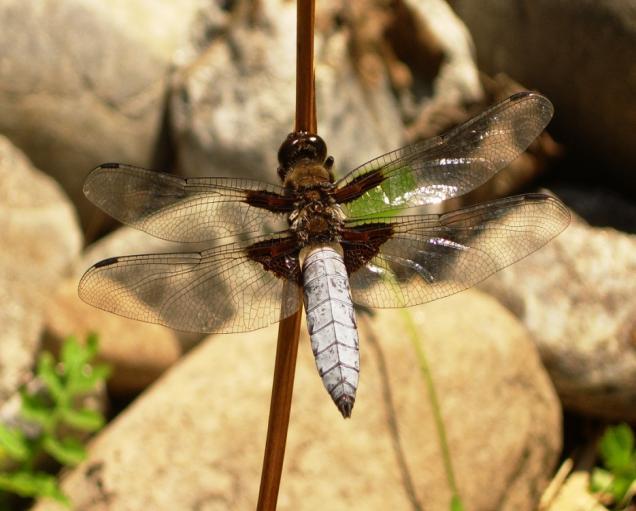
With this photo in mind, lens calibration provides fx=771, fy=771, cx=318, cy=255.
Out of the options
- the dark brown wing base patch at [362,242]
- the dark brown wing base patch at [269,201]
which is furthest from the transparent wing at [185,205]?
the dark brown wing base patch at [362,242]

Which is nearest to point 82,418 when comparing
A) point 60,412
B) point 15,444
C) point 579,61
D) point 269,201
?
point 60,412

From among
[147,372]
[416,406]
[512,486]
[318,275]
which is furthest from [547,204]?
[147,372]

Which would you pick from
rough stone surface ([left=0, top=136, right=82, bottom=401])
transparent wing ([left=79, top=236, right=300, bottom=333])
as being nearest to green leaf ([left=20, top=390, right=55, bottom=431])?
rough stone surface ([left=0, top=136, right=82, bottom=401])

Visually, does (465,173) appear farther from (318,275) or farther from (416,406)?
(416,406)

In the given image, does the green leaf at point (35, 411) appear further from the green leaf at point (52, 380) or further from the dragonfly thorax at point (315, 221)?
the dragonfly thorax at point (315, 221)

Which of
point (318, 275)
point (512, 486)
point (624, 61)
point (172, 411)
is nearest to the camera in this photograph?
point (318, 275)

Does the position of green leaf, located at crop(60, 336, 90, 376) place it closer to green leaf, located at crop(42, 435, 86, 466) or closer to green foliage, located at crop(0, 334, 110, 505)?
green foliage, located at crop(0, 334, 110, 505)

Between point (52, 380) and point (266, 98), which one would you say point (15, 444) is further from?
point (266, 98)
